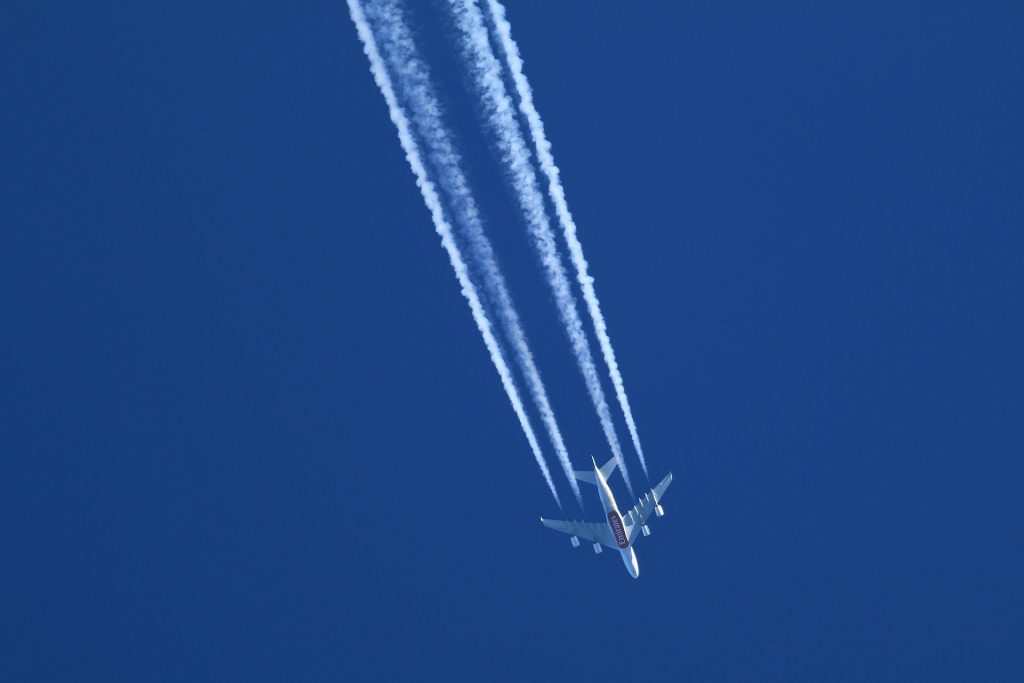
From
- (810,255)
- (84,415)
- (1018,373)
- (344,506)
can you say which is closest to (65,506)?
(84,415)

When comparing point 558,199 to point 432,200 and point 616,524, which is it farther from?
point 616,524

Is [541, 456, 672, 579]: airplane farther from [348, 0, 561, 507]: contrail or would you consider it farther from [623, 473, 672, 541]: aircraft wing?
[348, 0, 561, 507]: contrail

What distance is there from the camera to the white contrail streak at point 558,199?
68.5 feet

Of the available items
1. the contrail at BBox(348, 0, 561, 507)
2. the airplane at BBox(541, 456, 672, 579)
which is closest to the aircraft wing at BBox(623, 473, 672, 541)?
the airplane at BBox(541, 456, 672, 579)

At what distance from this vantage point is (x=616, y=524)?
2380cm

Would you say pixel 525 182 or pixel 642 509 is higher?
pixel 525 182

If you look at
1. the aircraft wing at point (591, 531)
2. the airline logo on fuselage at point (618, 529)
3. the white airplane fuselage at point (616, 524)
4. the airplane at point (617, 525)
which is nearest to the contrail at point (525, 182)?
the white airplane fuselage at point (616, 524)

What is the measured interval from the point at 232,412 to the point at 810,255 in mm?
14126

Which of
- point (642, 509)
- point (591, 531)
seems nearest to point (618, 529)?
point (591, 531)

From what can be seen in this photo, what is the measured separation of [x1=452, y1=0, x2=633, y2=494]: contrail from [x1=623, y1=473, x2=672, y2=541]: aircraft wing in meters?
0.74

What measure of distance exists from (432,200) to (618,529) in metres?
8.60

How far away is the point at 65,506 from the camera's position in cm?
2505

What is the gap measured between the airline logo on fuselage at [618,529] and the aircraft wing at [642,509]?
184 millimetres

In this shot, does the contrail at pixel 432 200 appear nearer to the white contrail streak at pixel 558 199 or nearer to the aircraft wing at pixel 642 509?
the white contrail streak at pixel 558 199
